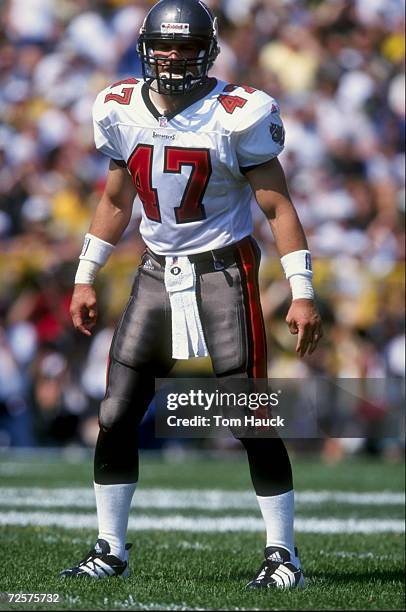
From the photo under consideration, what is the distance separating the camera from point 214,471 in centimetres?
809

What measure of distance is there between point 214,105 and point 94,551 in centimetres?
138

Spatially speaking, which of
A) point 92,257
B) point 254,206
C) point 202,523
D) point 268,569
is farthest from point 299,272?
point 254,206

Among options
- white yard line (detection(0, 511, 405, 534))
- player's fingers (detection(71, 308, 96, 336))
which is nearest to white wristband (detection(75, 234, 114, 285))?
player's fingers (detection(71, 308, 96, 336))

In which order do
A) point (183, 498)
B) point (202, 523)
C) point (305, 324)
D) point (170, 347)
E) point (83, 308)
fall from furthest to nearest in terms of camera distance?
1. point (183, 498)
2. point (202, 523)
3. point (83, 308)
4. point (170, 347)
5. point (305, 324)

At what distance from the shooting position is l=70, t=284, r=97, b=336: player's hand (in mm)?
3570

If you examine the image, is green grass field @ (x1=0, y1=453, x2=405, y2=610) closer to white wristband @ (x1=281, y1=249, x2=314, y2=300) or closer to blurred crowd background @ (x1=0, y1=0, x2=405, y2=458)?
blurred crowd background @ (x1=0, y1=0, x2=405, y2=458)

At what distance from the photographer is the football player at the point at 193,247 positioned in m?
3.30

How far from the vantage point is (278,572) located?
10.7 feet

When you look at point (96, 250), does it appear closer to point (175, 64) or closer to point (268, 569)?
point (175, 64)

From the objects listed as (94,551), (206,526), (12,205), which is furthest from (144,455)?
(94,551)

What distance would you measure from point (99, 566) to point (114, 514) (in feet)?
0.53

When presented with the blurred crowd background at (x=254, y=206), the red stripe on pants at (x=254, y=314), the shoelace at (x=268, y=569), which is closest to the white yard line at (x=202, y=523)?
the shoelace at (x=268, y=569)

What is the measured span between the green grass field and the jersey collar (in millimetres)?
1360

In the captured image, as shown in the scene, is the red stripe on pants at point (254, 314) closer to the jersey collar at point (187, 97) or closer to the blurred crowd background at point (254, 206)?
the jersey collar at point (187, 97)
